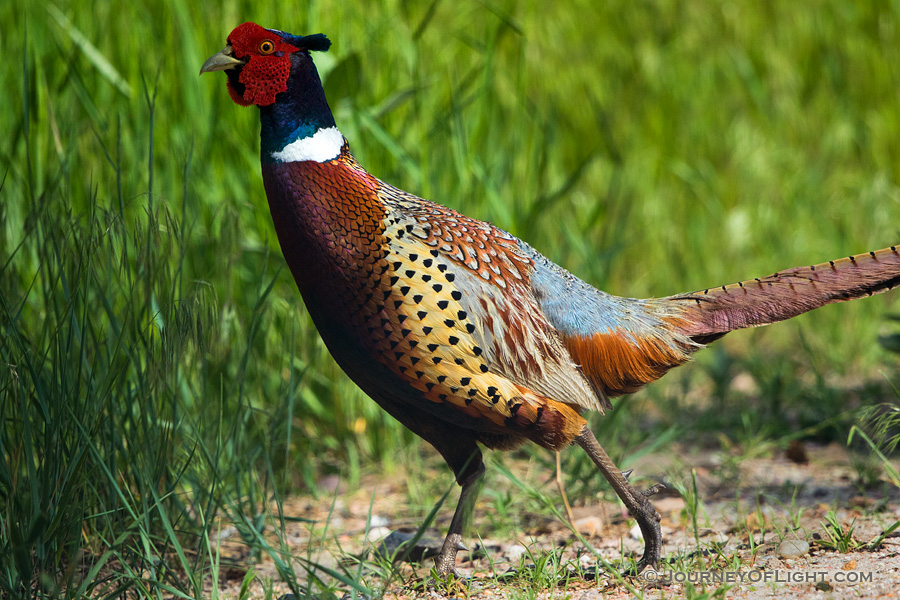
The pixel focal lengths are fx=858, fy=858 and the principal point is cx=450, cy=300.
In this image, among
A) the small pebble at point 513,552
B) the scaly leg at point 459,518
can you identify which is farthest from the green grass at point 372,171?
the scaly leg at point 459,518

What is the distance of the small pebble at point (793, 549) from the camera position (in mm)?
2549

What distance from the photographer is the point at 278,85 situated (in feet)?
8.30

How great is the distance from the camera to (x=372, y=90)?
407 cm

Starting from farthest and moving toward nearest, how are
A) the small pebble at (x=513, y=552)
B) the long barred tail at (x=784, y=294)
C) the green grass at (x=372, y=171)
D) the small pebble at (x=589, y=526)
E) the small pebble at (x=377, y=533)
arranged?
the small pebble at (x=377, y=533)
the small pebble at (x=589, y=526)
the small pebble at (x=513, y=552)
the long barred tail at (x=784, y=294)
the green grass at (x=372, y=171)

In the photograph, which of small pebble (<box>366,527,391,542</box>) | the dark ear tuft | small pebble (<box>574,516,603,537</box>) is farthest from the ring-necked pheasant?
small pebble (<box>366,527,391,542</box>)

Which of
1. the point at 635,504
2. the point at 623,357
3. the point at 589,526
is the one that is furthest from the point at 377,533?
the point at 623,357

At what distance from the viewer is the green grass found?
2.36 m

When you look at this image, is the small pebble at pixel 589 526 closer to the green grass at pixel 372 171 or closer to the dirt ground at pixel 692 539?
the dirt ground at pixel 692 539

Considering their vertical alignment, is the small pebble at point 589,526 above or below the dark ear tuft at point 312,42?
below

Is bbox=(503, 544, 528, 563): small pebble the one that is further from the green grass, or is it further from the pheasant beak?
the pheasant beak

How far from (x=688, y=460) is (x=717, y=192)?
9.35 ft

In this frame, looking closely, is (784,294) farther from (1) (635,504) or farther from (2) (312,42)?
(2) (312,42)

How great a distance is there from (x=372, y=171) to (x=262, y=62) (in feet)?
4.93

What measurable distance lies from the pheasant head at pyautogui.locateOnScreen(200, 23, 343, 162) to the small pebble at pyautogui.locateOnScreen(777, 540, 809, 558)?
1.81 meters
